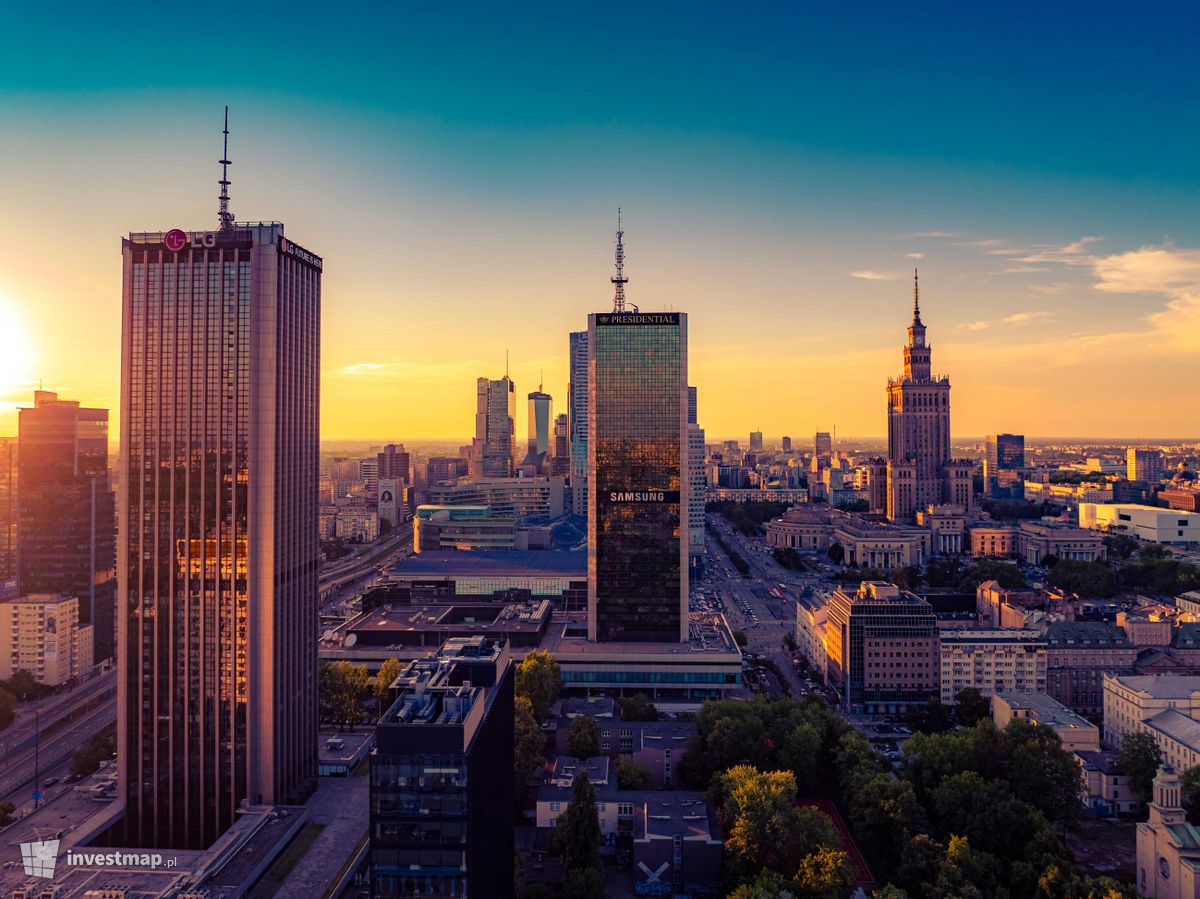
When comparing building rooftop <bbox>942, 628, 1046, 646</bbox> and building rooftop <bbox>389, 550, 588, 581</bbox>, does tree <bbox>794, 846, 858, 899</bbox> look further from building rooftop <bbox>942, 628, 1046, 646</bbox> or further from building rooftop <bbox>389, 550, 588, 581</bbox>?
building rooftop <bbox>389, 550, 588, 581</bbox>

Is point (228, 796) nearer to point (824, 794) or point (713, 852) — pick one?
point (713, 852)

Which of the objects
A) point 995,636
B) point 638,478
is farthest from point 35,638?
point 995,636

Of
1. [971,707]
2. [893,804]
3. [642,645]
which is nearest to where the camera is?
[893,804]

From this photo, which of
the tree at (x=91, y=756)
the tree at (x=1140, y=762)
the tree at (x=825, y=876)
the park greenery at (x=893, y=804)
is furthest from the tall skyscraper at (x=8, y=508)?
the tree at (x=1140, y=762)

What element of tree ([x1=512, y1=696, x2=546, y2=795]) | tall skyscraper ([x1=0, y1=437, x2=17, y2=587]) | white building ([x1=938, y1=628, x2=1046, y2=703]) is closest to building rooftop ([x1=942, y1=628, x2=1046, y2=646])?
white building ([x1=938, y1=628, x2=1046, y2=703])

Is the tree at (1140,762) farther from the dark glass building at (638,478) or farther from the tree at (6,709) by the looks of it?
the tree at (6,709)

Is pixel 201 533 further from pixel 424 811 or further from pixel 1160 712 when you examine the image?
pixel 1160 712

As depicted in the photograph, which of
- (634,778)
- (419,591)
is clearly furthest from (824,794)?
(419,591)

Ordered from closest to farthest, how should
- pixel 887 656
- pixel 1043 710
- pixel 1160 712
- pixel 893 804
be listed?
pixel 893 804
pixel 1160 712
pixel 1043 710
pixel 887 656
